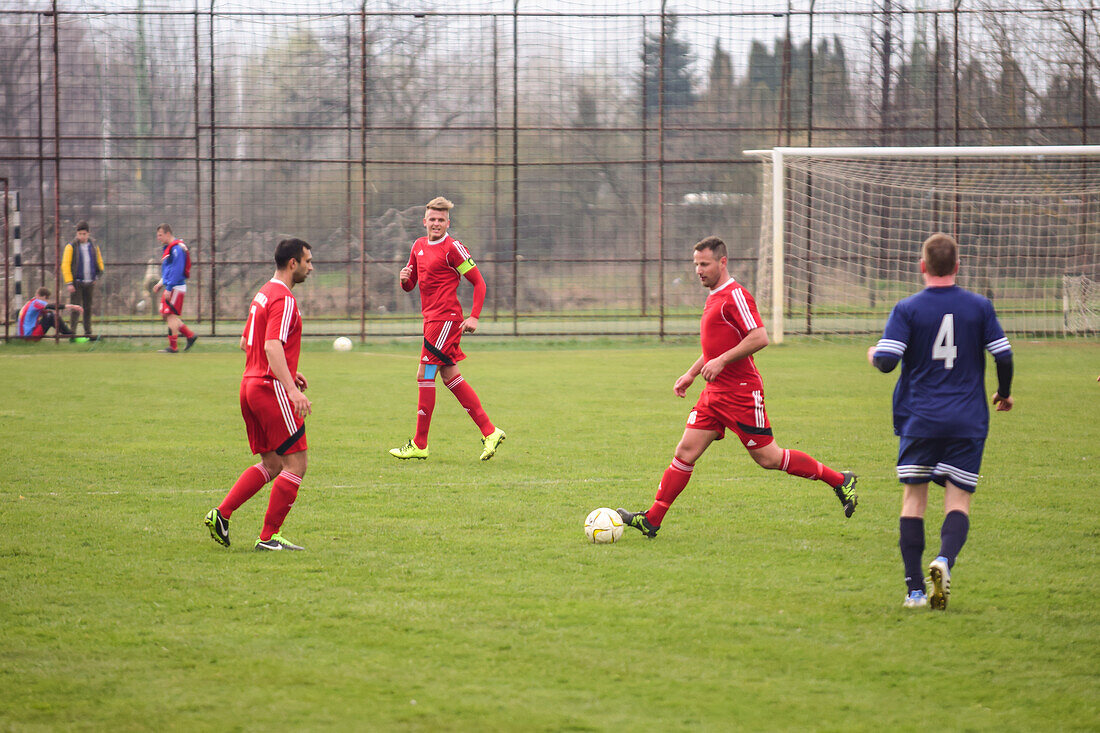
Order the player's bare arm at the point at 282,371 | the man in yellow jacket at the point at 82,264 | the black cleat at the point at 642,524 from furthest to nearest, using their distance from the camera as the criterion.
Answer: the man in yellow jacket at the point at 82,264 < the black cleat at the point at 642,524 < the player's bare arm at the point at 282,371

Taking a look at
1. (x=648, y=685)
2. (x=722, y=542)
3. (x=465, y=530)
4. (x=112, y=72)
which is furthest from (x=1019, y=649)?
(x=112, y=72)

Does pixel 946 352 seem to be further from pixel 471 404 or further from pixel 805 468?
pixel 471 404

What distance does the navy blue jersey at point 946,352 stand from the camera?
4.60 metres

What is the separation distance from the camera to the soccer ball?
230 inches

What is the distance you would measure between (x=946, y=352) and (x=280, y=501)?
330 centimetres

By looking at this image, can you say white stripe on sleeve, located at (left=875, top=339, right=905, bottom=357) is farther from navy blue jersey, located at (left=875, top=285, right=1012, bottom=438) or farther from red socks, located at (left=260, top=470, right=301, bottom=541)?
red socks, located at (left=260, top=470, right=301, bottom=541)

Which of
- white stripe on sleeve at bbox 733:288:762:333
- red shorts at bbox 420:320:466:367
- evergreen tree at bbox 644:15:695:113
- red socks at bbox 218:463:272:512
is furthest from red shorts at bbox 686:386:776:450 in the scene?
evergreen tree at bbox 644:15:695:113

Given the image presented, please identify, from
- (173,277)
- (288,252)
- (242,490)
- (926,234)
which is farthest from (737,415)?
(926,234)

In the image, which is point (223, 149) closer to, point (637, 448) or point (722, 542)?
point (637, 448)

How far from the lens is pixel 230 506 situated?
569 cm

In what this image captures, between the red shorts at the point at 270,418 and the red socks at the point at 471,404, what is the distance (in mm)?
2898

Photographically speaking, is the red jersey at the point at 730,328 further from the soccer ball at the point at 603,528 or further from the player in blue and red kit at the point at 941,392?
the player in blue and red kit at the point at 941,392

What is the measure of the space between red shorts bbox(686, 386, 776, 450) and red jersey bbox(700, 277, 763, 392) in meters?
0.04

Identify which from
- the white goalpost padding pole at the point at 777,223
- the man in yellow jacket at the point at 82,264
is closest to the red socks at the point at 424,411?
the white goalpost padding pole at the point at 777,223
